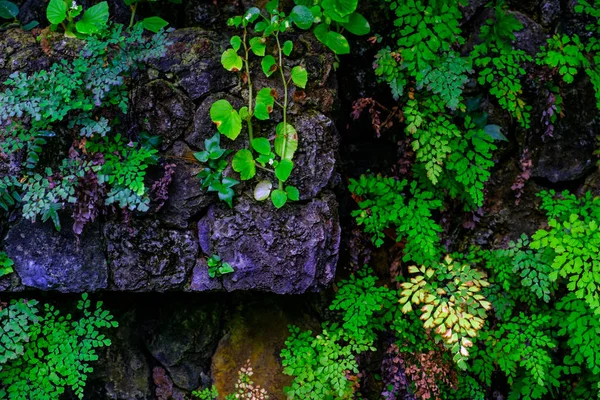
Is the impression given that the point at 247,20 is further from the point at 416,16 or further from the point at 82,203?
the point at 82,203

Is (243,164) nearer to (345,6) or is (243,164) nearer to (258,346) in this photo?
(345,6)

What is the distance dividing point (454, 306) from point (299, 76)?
1.56 meters

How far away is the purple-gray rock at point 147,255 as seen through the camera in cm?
289

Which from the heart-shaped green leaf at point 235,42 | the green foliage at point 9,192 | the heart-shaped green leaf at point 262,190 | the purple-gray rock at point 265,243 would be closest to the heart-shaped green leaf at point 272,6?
the heart-shaped green leaf at point 235,42

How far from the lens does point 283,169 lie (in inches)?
113

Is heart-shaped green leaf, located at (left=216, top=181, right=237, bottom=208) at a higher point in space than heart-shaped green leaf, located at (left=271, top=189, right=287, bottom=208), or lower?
lower

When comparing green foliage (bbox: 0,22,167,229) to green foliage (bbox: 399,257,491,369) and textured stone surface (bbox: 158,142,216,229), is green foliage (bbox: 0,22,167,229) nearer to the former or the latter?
textured stone surface (bbox: 158,142,216,229)

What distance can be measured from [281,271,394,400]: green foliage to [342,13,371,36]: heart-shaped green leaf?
4.90ft

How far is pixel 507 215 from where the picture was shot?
11.8 ft

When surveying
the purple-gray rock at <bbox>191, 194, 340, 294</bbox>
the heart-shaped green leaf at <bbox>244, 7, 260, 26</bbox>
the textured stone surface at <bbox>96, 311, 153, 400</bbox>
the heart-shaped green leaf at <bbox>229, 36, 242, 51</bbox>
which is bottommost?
the textured stone surface at <bbox>96, 311, 153, 400</bbox>

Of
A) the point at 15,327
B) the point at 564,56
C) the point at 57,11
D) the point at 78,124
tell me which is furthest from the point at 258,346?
the point at 564,56

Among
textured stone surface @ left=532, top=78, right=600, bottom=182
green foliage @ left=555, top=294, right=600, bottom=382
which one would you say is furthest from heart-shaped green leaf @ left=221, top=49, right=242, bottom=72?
green foliage @ left=555, top=294, right=600, bottom=382

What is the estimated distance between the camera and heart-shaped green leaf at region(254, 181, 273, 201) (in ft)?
9.55

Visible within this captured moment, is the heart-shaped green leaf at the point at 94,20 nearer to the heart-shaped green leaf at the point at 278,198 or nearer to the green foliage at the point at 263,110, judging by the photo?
the green foliage at the point at 263,110
